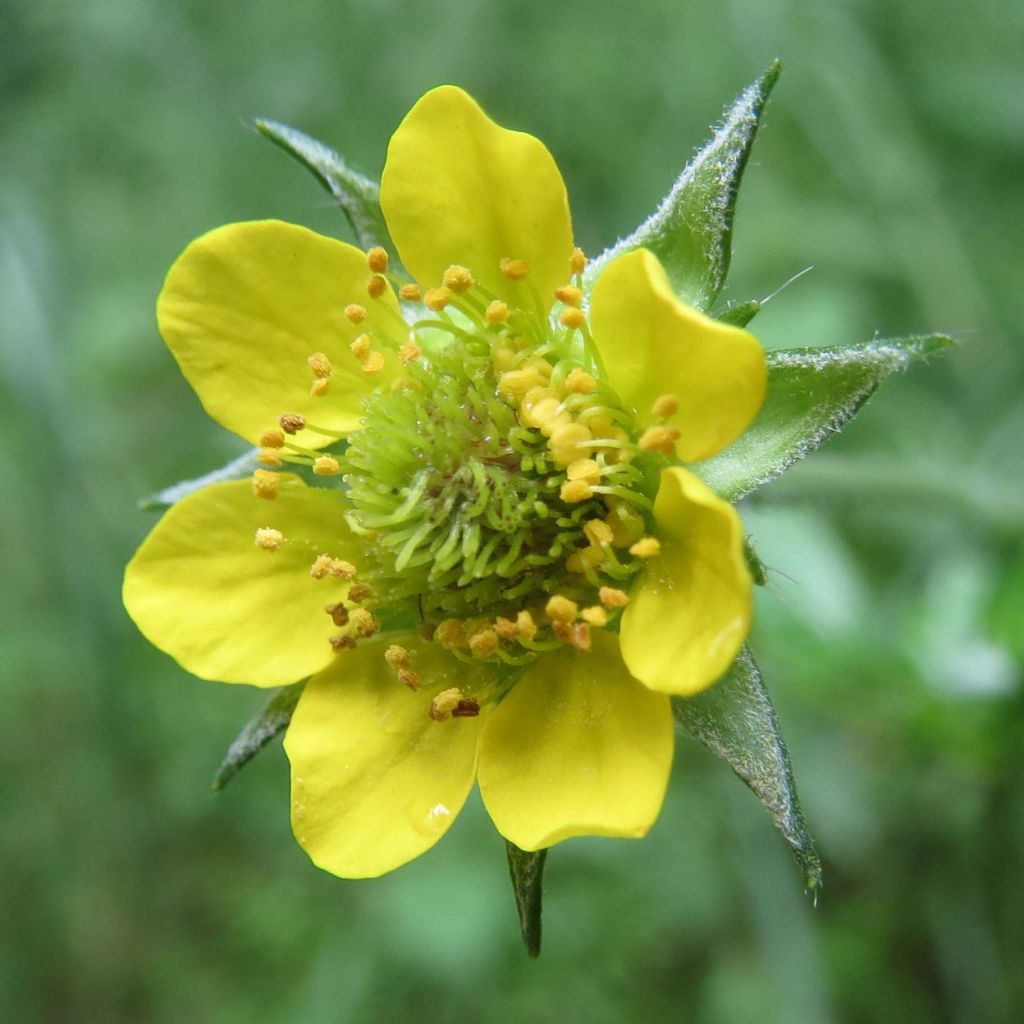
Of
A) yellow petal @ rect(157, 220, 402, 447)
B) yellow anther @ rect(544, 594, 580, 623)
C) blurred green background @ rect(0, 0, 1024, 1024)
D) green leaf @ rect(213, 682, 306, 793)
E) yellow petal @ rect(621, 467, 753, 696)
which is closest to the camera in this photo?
yellow petal @ rect(621, 467, 753, 696)

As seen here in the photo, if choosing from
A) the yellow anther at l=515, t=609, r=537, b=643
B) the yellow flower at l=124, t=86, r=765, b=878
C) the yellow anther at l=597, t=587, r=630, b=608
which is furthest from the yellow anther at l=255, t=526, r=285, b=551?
the yellow anther at l=597, t=587, r=630, b=608

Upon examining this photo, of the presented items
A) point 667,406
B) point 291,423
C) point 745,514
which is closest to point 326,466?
point 291,423

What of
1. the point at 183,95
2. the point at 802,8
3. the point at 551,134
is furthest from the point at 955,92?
the point at 183,95

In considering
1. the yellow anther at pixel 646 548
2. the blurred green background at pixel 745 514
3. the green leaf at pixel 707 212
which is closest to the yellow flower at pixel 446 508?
the yellow anther at pixel 646 548

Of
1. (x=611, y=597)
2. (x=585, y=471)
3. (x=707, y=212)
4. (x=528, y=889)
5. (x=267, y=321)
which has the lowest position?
(x=528, y=889)

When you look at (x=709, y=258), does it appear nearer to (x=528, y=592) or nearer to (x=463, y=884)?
(x=528, y=592)

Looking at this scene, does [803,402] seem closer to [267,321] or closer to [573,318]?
[573,318]

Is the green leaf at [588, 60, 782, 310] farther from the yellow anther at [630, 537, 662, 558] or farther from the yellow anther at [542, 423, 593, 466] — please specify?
the yellow anther at [630, 537, 662, 558]
